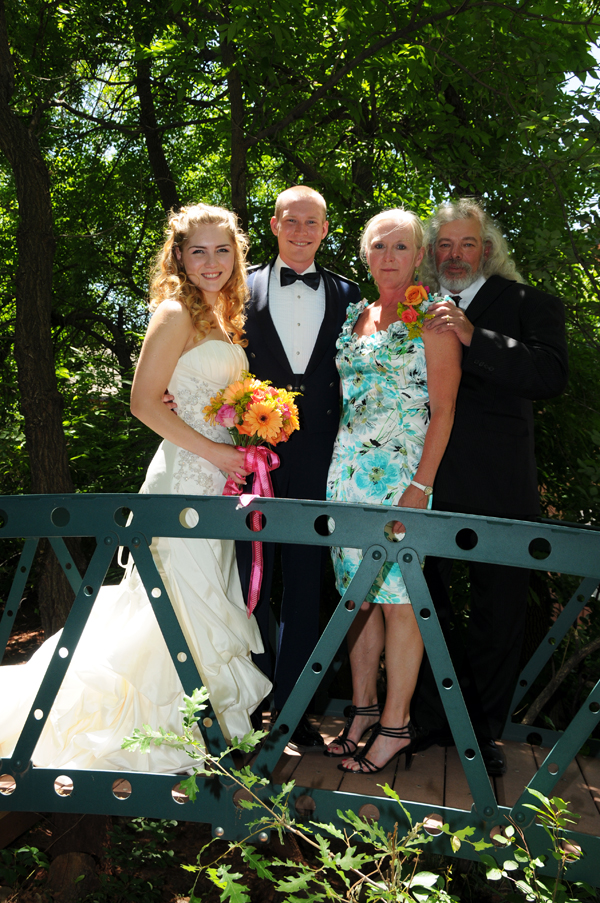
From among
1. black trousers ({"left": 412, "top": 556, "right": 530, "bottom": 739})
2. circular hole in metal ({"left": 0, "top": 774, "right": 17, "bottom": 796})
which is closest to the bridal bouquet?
black trousers ({"left": 412, "top": 556, "right": 530, "bottom": 739})

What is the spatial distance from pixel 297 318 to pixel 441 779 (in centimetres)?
202

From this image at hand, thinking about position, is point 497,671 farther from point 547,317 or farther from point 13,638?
point 13,638

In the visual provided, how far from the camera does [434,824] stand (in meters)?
2.49

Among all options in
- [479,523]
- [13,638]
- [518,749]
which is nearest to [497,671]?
[518,749]

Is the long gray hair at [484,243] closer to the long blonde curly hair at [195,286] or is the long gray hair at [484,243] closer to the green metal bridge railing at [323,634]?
the long blonde curly hair at [195,286]

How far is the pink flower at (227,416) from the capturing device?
9.70 ft

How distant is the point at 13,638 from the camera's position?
885 cm

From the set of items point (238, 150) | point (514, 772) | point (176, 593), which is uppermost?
point (238, 150)

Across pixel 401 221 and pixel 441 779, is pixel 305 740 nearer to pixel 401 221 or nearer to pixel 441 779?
pixel 441 779

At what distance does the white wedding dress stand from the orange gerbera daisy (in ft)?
1.19

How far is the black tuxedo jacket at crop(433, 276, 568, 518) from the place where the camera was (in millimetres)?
3068

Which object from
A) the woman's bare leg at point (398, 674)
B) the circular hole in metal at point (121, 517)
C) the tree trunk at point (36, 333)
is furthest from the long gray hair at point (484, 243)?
the tree trunk at point (36, 333)

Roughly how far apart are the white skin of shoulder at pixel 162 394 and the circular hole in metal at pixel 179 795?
1165 millimetres

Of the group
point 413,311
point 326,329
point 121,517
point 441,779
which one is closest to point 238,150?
point 326,329
